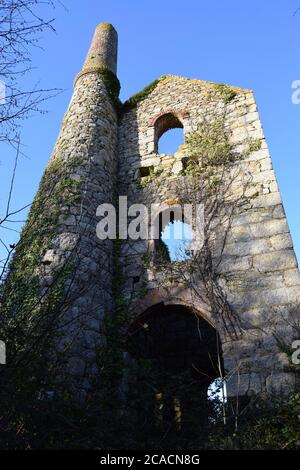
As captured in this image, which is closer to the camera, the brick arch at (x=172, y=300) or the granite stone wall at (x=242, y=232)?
the granite stone wall at (x=242, y=232)

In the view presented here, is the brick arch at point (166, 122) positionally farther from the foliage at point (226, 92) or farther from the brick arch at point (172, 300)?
the brick arch at point (172, 300)

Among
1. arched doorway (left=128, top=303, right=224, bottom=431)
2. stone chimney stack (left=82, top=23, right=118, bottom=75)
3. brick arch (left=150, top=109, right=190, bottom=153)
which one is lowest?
arched doorway (left=128, top=303, right=224, bottom=431)

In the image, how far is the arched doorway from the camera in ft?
15.6

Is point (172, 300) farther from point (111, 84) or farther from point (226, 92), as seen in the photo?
point (111, 84)

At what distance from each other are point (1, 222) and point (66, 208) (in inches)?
138

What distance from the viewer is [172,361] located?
845cm

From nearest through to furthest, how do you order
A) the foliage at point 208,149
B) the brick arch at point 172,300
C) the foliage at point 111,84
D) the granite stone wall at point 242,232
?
the granite stone wall at point 242,232 → the brick arch at point 172,300 → the foliage at point 208,149 → the foliage at point 111,84

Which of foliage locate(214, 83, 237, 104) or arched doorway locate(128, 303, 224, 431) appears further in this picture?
foliage locate(214, 83, 237, 104)

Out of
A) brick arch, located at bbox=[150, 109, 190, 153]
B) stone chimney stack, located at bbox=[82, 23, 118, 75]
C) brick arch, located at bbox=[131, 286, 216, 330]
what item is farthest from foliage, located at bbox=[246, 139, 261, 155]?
stone chimney stack, located at bbox=[82, 23, 118, 75]

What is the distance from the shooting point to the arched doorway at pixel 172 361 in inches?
187

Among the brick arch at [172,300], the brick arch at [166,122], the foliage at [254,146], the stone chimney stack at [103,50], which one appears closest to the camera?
the brick arch at [172,300]

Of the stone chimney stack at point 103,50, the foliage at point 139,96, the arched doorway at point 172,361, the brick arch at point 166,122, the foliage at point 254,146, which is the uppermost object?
the stone chimney stack at point 103,50

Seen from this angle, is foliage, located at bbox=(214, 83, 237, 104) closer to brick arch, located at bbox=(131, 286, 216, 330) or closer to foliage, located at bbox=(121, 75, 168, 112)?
foliage, located at bbox=(121, 75, 168, 112)

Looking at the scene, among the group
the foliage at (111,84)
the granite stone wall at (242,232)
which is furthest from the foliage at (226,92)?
the foliage at (111,84)
